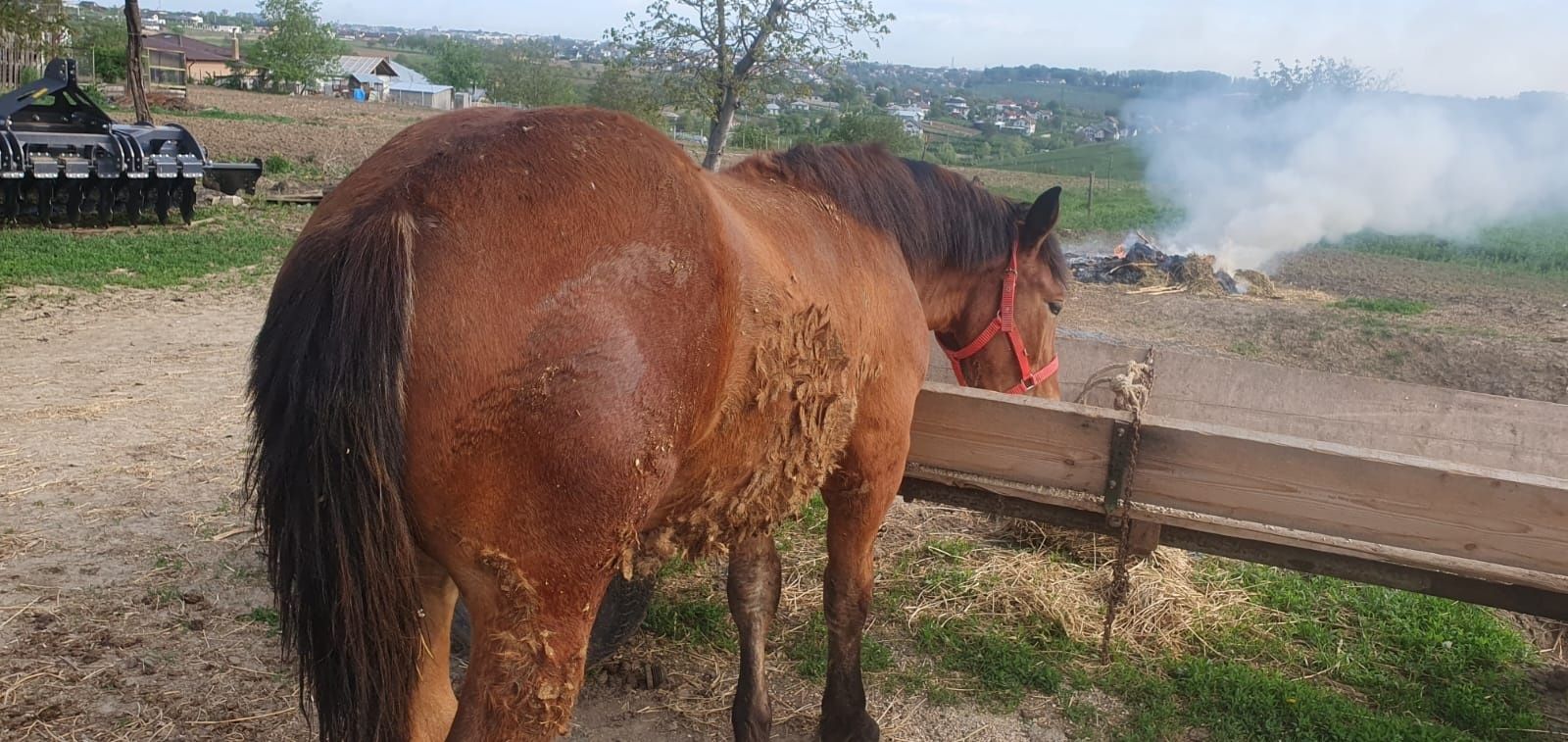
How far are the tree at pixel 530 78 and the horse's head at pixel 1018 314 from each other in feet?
124

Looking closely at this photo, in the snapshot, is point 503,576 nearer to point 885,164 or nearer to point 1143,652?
point 885,164

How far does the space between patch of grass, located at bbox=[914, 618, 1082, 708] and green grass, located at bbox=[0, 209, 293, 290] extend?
8.90 meters

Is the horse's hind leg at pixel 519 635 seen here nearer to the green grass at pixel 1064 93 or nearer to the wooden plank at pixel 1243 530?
the wooden plank at pixel 1243 530

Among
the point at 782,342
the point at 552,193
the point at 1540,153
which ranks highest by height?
the point at 1540,153

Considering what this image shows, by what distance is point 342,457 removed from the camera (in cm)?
170

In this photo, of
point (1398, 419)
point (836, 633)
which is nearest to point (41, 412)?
point (836, 633)

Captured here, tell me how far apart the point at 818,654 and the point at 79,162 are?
1224cm

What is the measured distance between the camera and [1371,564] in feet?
10.4

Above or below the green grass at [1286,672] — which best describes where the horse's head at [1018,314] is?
above

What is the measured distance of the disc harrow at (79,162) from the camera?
11453 millimetres

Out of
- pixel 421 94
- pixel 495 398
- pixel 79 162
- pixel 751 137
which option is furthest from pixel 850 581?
pixel 421 94

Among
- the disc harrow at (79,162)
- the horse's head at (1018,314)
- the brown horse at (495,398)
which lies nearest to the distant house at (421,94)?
the disc harrow at (79,162)

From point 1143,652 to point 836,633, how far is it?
1415 millimetres

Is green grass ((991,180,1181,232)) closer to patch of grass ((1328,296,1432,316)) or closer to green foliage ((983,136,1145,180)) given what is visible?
green foliage ((983,136,1145,180))
